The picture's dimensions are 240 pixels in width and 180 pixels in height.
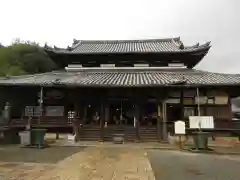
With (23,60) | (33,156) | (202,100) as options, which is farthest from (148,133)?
(23,60)

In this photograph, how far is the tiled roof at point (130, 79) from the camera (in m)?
17.8

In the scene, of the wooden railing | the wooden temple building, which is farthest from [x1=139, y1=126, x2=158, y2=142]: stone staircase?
the wooden railing

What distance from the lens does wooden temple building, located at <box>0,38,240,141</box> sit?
17766 mm

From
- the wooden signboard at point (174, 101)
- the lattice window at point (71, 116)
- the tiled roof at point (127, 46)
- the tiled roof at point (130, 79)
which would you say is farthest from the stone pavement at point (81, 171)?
the tiled roof at point (127, 46)

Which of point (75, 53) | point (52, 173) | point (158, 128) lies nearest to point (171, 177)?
point (52, 173)

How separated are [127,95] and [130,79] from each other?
1.39m

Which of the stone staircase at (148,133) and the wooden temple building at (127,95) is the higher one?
the wooden temple building at (127,95)

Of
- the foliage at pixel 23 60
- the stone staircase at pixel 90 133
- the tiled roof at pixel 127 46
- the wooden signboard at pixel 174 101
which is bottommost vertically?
the stone staircase at pixel 90 133

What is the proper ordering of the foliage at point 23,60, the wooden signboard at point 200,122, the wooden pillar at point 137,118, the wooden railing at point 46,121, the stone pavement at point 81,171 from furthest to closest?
the foliage at point 23,60, the wooden railing at point 46,121, the wooden pillar at point 137,118, the wooden signboard at point 200,122, the stone pavement at point 81,171

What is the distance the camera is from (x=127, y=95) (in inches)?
751

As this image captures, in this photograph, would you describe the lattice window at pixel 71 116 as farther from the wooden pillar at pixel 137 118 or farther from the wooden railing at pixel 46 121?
the wooden pillar at pixel 137 118

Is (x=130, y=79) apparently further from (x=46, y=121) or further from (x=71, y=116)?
(x=46, y=121)

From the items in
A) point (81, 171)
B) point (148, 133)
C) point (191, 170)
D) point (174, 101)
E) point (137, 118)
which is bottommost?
point (191, 170)

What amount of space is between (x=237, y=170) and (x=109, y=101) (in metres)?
12.6
